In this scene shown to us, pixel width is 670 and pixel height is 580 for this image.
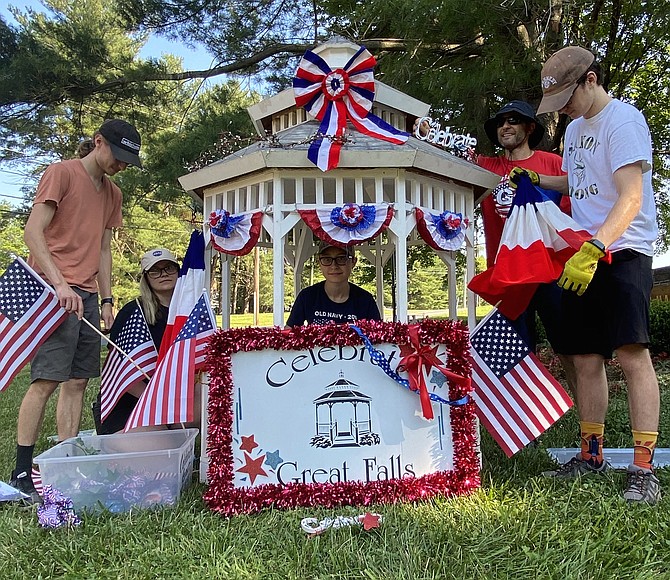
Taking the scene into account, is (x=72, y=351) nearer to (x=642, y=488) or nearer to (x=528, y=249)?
(x=528, y=249)

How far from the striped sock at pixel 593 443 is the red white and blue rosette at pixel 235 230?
82.5 inches

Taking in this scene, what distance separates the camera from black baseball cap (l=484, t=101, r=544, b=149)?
11.1 ft

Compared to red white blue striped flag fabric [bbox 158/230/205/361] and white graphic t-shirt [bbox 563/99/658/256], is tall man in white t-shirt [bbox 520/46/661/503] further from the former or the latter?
red white blue striped flag fabric [bbox 158/230/205/361]

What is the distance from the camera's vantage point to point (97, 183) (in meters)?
3.33

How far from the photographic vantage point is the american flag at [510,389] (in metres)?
2.85

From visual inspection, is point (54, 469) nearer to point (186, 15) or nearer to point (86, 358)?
point (86, 358)

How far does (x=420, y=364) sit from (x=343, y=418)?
467mm

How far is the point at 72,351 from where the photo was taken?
3084mm

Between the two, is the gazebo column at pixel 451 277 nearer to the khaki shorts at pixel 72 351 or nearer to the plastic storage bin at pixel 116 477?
the plastic storage bin at pixel 116 477

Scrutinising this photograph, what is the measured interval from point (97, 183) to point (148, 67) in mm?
5199

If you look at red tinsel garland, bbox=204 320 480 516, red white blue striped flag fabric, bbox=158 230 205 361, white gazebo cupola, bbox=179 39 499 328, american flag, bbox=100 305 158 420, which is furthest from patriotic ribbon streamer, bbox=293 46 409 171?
american flag, bbox=100 305 158 420

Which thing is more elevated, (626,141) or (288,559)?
(626,141)

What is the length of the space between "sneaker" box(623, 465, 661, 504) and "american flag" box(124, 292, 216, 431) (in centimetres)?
213

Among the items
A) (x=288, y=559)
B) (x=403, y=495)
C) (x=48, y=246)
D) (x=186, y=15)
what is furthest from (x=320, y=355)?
(x=186, y=15)
